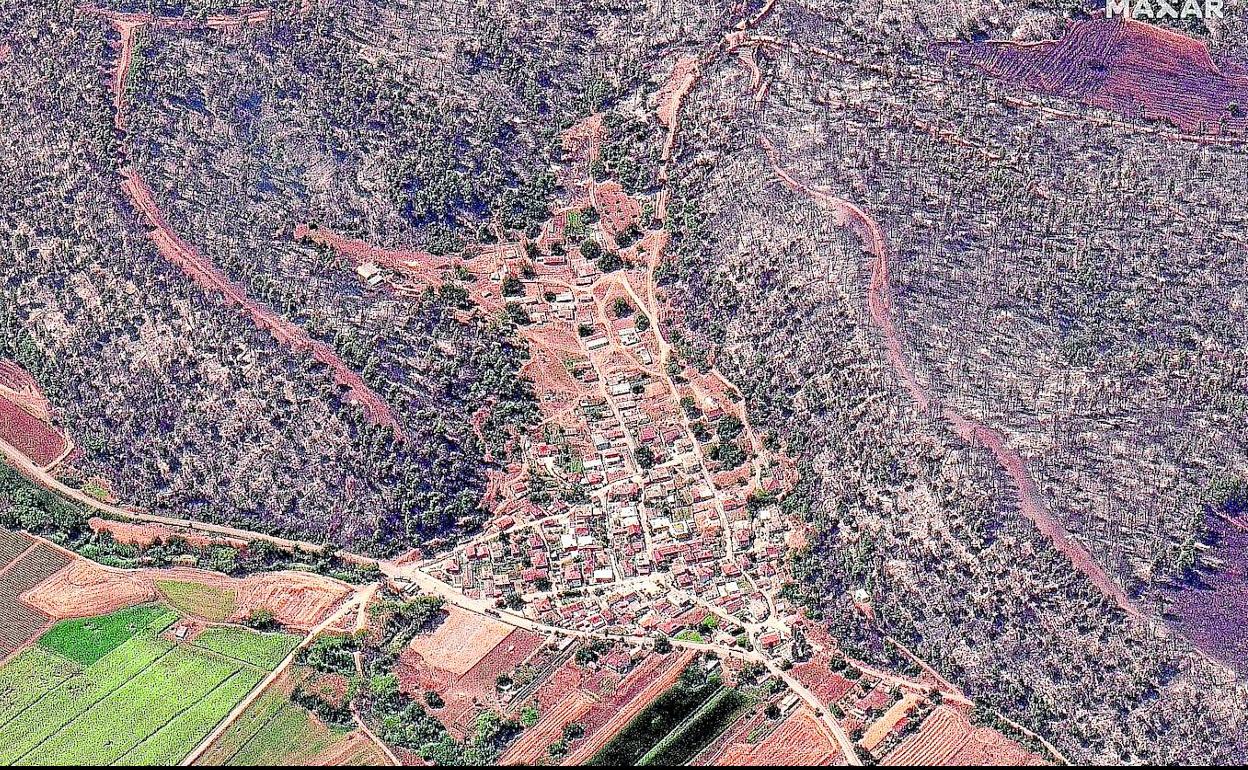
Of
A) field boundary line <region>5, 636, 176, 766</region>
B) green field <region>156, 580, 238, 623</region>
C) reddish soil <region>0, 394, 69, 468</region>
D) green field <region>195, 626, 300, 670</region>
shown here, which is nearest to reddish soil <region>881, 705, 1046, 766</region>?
green field <region>195, 626, 300, 670</region>

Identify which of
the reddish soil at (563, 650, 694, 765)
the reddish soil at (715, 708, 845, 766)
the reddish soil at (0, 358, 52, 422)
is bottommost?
the reddish soil at (715, 708, 845, 766)

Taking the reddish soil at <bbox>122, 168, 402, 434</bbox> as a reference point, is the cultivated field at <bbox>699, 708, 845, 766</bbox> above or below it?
below

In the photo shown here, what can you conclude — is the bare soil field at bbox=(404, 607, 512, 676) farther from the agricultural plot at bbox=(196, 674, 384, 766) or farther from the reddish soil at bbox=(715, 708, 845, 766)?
the reddish soil at bbox=(715, 708, 845, 766)

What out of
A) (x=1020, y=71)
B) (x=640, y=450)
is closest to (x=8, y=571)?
(x=640, y=450)

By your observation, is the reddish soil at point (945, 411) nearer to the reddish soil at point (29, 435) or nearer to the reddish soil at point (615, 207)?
the reddish soil at point (615, 207)

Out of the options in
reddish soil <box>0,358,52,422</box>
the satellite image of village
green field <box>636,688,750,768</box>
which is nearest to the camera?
green field <box>636,688,750,768</box>

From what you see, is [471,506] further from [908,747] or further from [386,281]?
[908,747]

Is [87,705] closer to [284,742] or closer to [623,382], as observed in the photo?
[284,742]
